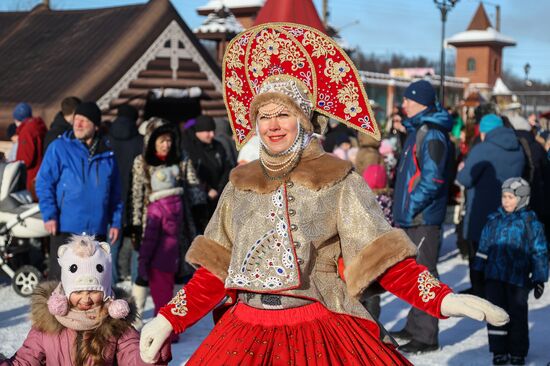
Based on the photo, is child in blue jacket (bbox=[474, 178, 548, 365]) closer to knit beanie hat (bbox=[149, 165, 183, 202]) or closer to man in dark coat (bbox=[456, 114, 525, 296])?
man in dark coat (bbox=[456, 114, 525, 296])

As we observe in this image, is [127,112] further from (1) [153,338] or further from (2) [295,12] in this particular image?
(1) [153,338]

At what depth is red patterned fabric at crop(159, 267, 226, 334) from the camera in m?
3.77

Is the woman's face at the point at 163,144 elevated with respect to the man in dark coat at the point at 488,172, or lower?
elevated

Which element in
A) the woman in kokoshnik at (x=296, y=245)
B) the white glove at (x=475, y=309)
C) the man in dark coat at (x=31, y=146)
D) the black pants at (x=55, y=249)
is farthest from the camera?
the man in dark coat at (x=31, y=146)

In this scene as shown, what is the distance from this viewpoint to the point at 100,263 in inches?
178

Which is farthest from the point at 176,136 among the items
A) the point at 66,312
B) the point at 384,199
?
the point at 66,312

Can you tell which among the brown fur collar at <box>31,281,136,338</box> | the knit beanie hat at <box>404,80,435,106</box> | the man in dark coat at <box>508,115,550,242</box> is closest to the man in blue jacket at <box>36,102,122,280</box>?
the knit beanie hat at <box>404,80,435,106</box>

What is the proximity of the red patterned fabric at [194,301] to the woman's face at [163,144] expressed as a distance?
3731 mm

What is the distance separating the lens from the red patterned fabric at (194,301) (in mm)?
3768

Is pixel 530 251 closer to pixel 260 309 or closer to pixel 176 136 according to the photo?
pixel 176 136

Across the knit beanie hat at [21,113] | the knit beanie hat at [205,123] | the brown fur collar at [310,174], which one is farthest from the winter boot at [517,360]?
the knit beanie hat at [21,113]

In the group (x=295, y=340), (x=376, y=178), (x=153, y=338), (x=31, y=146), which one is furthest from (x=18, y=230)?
(x=295, y=340)

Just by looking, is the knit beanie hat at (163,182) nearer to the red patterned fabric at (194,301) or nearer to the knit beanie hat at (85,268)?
the knit beanie hat at (85,268)

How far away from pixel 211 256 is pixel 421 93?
12.4 feet
